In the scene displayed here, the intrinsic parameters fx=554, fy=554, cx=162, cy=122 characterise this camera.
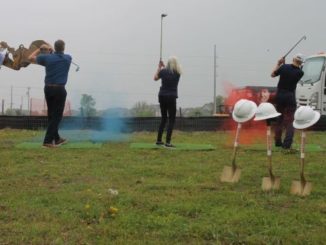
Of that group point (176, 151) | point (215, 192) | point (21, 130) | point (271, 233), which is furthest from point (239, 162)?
point (21, 130)

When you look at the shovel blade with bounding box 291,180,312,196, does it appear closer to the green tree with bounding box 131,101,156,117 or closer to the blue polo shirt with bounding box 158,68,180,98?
the blue polo shirt with bounding box 158,68,180,98

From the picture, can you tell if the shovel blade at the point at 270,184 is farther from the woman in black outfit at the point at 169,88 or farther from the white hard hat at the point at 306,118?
the woman in black outfit at the point at 169,88

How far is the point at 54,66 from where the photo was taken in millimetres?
10625

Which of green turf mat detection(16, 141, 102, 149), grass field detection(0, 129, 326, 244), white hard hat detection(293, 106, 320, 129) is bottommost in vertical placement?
grass field detection(0, 129, 326, 244)

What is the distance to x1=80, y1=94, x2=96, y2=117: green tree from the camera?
1555cm

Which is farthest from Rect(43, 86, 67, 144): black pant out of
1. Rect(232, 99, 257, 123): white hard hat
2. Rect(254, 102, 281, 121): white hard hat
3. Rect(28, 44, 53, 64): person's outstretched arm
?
Rect(254, 102, 281, 121): white hard hat

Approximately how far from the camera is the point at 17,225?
189 inches

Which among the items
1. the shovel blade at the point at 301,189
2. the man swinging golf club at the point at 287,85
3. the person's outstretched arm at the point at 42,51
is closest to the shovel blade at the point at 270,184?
the shovel blade at the point at 301,189

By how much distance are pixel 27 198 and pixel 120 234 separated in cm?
162

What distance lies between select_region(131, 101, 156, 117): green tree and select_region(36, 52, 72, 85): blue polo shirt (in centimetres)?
591

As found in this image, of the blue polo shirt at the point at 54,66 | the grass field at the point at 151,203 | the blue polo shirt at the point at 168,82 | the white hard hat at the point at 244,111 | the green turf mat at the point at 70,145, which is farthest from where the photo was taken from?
the blue polo shirt at the point at 168,82

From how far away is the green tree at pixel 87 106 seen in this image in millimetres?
15547

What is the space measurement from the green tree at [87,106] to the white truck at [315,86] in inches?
290

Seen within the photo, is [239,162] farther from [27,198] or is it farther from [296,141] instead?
[296,141]
